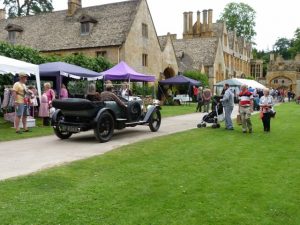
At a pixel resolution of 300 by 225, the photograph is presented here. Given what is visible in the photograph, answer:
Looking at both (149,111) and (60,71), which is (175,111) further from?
(149,111)

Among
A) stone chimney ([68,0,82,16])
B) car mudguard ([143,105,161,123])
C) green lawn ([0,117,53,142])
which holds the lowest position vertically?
green lawn ([0,117,53,142])

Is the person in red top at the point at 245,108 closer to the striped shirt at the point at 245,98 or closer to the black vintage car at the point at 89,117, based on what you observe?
the striped shirt at the point at 245,98

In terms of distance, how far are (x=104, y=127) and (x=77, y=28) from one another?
1105 inches

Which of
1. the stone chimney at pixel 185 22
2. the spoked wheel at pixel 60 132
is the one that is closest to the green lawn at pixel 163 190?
the spoked wheel at pixel 60 132

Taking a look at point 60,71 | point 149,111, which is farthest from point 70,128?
point 60,71

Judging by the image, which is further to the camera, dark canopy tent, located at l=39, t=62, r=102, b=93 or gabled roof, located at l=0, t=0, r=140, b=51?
gabled roof, located at l=0, t=0, r=140, b=51

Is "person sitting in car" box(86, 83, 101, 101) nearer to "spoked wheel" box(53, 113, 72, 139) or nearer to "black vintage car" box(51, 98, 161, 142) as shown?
"black vintage car" box(51, 98, 161, 142)

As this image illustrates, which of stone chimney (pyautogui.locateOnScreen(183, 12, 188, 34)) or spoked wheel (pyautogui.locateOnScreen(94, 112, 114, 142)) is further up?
stone chimney (pyautogui.locateOnScreen(183, 12, 188, 34))

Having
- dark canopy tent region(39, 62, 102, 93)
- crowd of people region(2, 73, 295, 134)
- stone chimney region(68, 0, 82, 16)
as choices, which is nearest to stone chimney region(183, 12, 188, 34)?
stone chimney region(68, 0, 82, 16)

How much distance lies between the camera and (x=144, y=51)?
38.0 metres

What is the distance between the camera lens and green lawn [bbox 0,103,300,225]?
4934mm

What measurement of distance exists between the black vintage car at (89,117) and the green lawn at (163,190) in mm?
1720

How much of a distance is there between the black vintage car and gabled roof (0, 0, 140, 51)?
22431mm

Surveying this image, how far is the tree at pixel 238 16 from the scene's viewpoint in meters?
78.9
